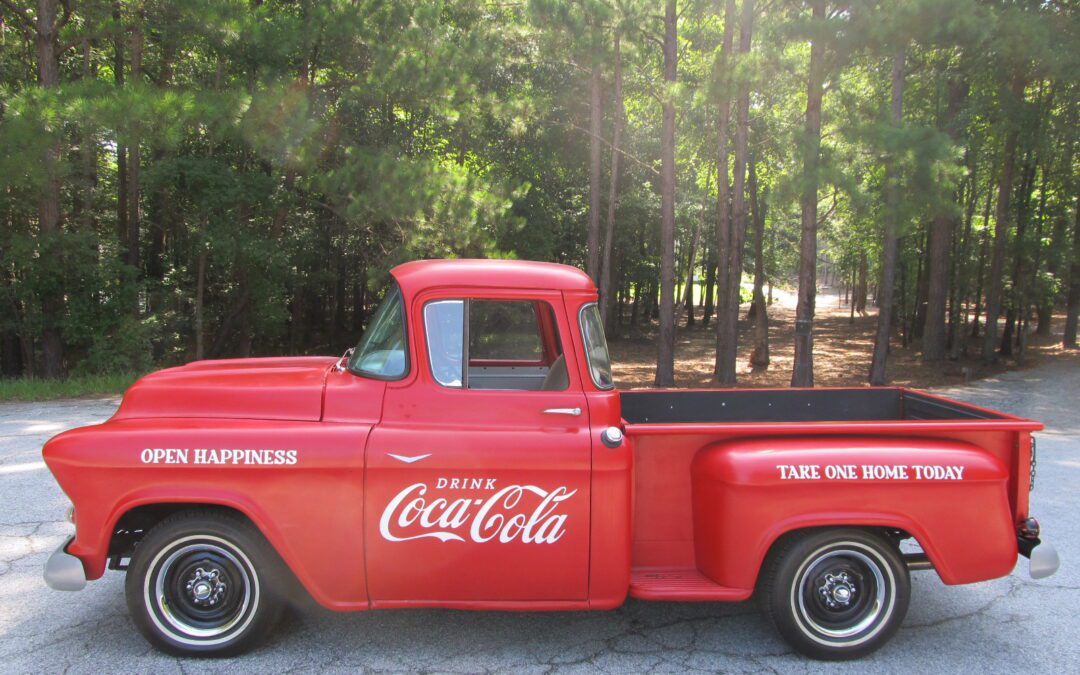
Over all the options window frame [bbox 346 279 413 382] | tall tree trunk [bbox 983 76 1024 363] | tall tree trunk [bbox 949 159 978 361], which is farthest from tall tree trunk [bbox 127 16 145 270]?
tall tree trunk [bbox 949 159 978 361]

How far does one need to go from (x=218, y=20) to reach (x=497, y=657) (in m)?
13.3

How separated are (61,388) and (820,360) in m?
20.5

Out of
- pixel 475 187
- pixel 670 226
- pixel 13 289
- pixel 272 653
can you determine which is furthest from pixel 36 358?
pixel 272 653

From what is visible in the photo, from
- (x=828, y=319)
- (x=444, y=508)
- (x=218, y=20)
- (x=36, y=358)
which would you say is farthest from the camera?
(x=828, y=319)

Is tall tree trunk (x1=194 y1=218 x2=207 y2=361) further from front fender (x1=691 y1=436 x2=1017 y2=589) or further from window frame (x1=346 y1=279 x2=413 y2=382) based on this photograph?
front fender (x1=691 y1=436 x2=1017 y2=589)

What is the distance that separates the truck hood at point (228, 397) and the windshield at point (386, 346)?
0.25m

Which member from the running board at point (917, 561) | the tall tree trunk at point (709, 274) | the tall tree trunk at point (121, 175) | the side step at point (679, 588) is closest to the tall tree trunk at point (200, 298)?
the tall tree trunk at point (121, 175)

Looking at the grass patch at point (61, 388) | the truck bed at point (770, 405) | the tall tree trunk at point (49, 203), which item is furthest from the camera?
the tall tree trunk at point (49, 203)

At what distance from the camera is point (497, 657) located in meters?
3.63

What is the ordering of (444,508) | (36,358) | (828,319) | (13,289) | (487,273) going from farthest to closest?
(828,319)
(36,358)
(13,289)
(487,273)
(444,508)

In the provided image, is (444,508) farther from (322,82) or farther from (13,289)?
(13,289)

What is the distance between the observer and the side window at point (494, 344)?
3.65 metres

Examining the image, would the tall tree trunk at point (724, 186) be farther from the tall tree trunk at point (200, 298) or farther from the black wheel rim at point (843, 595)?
→ the tall tree trunk at point (200, 298)

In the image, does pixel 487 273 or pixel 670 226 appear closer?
pixel 487 273
